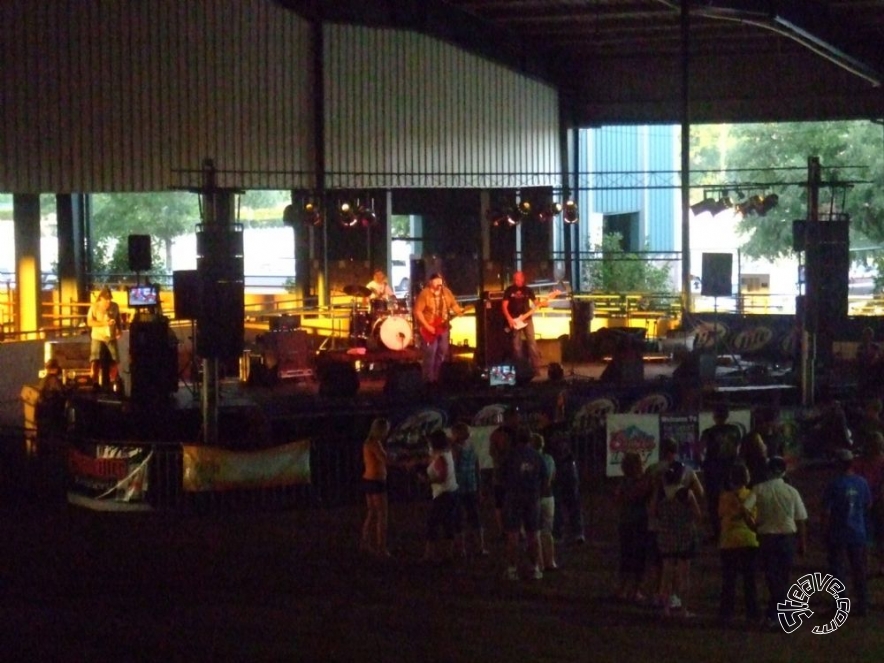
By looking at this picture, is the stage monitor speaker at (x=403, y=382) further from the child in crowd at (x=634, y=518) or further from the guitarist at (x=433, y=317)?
the child in crowd at (x=634, y=518)

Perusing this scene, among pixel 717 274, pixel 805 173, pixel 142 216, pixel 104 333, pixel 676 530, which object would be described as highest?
pixel 805 173

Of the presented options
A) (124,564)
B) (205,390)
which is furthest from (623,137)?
(124,564)

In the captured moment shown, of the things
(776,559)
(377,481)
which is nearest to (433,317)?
(377,481)

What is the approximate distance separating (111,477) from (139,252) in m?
5.67

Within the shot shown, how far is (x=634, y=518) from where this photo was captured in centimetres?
1140

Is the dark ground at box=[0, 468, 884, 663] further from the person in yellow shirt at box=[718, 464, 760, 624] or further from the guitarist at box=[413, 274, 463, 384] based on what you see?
the guitarist at box=[413, 274, 463, 384]

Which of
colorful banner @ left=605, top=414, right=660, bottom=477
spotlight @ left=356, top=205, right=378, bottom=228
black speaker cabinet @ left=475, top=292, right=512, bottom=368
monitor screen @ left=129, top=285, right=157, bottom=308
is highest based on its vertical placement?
spotlight @ left=356, top=205, right=378, bottom=228

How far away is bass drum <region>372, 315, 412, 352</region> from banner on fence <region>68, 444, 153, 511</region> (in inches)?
286

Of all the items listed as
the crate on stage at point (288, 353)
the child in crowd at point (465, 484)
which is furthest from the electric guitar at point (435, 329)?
the child in crowd at point (465, 484)

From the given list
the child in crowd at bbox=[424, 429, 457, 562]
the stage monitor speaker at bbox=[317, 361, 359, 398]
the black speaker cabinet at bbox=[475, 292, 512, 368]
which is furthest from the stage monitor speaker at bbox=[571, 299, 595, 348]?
the child in crowd at bbox=[424, 429, 457, 562]

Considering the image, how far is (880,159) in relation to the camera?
132 feet

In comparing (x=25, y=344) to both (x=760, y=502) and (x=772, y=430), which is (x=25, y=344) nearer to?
(x=772, y=430)

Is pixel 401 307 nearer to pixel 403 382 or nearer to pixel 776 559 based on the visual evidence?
pixel 403 382

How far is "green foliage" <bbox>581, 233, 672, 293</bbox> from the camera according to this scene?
111 ft
